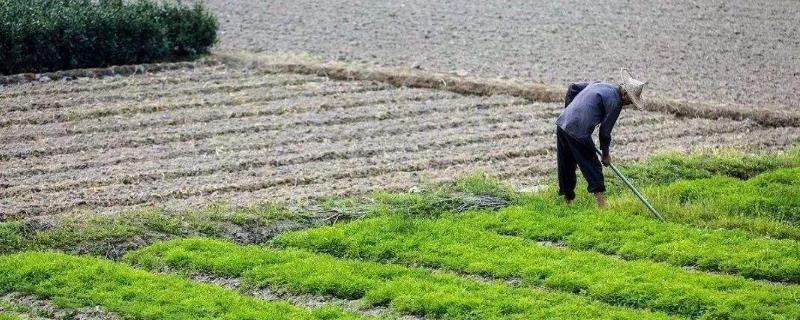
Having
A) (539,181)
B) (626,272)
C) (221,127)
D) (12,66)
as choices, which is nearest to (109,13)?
(12,66)

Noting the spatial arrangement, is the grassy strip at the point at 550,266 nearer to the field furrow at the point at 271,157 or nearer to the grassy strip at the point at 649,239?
the grassy strip at the point at 649,239

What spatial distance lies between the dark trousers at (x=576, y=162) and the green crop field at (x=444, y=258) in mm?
234

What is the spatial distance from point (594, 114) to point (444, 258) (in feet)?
6.09

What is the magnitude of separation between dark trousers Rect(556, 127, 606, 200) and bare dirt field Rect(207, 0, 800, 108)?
Answer: 4.95 meters

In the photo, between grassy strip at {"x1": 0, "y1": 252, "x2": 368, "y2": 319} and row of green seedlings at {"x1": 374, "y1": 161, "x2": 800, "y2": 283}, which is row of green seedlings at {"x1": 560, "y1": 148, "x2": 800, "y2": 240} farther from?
grassy strip at {"x1": 0, "y1": 252, "x2": 368, "y2": 319}

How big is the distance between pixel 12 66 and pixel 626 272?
1014 centimetres

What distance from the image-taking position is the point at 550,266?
9.23 meters

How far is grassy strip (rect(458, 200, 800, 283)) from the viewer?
9367mm

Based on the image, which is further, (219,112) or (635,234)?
(219,112)

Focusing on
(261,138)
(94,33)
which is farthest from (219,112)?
(94,33)

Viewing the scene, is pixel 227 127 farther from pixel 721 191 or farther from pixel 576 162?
pixel 721 191

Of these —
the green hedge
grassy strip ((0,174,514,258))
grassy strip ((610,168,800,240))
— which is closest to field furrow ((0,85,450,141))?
the green hedge

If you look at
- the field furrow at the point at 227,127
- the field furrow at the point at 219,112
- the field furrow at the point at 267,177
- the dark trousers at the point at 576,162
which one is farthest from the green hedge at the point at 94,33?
the dark trousers at the point at 576,162

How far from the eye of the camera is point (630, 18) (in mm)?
21312
